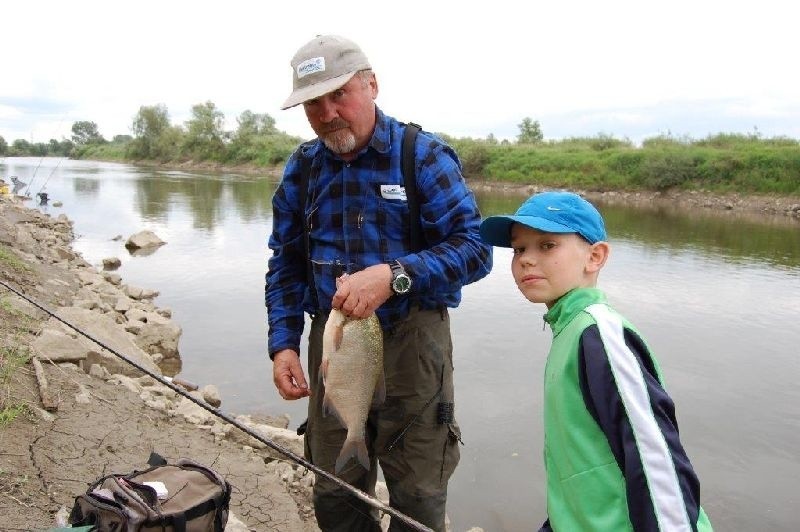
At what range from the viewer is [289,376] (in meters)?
3.38

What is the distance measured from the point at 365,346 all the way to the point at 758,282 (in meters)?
15.6

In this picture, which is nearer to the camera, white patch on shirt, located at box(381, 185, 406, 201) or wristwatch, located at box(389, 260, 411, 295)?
wristwatch, located at box(389, 260, 411, 295)

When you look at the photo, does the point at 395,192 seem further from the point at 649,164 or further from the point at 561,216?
the point at 649,164

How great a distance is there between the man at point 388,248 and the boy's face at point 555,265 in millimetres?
614

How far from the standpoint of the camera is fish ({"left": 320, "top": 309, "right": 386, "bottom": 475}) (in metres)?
2.77

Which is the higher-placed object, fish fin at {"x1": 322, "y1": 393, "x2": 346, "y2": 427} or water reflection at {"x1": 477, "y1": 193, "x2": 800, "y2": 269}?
fish fin at {"x1": 322, "y1": 393, "x2": 346, "y2": 427}

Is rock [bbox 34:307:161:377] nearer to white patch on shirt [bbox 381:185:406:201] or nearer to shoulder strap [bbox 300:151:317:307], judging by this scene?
shoulder strap [bbox 300:151:317:307]

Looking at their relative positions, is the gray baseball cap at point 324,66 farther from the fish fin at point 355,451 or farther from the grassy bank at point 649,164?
the grassy bank at point 649,164

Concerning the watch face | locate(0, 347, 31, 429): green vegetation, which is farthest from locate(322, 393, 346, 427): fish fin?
locate(0, 347, 31, 429): green vegetation

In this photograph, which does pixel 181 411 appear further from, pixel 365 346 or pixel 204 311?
pixel 204 311

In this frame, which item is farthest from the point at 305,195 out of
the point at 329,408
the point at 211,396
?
the point at 211,396

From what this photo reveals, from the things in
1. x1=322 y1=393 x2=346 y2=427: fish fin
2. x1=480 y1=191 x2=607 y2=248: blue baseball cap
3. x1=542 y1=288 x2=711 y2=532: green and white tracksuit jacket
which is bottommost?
x1=322 y1=393 x2=346 y2=427: fish fin

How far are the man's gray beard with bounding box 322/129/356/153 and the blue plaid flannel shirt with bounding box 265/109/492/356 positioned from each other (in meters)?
0.09

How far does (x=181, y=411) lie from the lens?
6.51 meters
